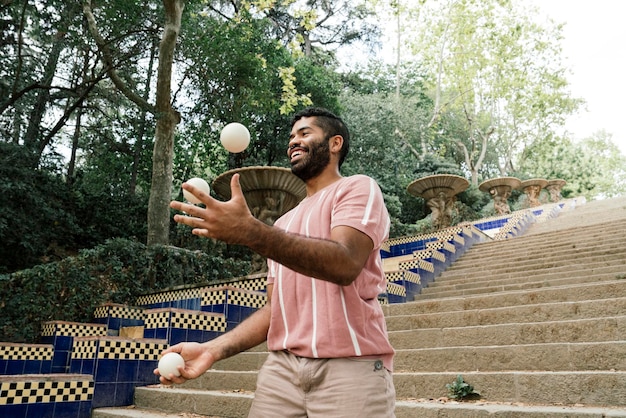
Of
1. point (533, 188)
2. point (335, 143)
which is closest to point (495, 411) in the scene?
point (335, 143)

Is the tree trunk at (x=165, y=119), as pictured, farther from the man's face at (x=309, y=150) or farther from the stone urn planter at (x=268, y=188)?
the man's face at (x=309, y=150)

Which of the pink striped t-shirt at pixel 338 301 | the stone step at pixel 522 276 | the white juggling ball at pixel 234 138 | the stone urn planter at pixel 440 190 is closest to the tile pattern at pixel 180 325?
the white juggling ball at pixel 234 138

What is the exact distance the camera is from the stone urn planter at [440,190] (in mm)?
13430

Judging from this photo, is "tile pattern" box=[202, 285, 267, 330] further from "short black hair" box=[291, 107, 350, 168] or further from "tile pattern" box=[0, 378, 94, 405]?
"short black hair" box=[291, 107, 350, 168]

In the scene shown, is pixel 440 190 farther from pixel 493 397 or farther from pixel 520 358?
pixel 493 397

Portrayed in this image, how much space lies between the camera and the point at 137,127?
12.2 m

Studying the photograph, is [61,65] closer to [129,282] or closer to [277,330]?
[129,282]

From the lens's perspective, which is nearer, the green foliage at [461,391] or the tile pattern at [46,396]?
the green foliage at [461,391]

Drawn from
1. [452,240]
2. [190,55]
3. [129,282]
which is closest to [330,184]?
[129,282]

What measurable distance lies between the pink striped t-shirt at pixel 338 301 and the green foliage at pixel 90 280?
6.00 metres

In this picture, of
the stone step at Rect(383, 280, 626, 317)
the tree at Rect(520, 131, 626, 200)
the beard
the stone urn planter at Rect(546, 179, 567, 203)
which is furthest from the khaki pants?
the tree at Rect(520, 131, 626, 200)

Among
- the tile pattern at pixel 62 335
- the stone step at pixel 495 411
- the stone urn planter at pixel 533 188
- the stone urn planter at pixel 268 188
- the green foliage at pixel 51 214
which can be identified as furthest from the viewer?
the stone urn planter at pixel 533 188

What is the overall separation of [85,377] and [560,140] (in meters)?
32.6

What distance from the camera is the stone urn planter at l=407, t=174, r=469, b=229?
44.1 feet
